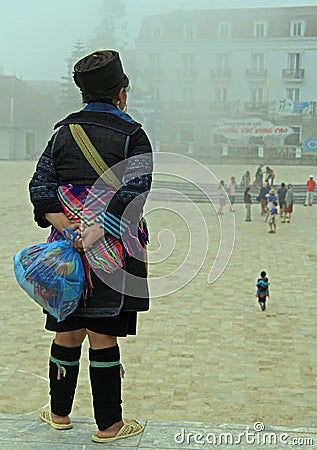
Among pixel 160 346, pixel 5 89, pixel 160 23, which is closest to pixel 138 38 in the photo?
pixel 160 23

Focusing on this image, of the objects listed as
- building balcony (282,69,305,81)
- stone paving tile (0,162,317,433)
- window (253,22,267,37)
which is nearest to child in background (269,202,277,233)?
stone paving tile (0,162,317,433)

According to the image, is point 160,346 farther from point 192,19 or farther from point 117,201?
point 192,19

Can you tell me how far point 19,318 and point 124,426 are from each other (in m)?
6.23

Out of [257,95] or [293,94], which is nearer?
[257,95]

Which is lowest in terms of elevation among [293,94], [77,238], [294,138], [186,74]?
[77,238]

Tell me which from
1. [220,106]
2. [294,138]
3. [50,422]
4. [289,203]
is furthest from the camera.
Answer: [220,106]

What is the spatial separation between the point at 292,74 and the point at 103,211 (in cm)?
3826

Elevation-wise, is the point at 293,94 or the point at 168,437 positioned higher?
the point at 293,94

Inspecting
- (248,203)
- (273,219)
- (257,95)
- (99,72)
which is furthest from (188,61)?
(99,72)

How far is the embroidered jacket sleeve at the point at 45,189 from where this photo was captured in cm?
292

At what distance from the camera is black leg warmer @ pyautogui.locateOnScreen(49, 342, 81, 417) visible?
3037 millimetres

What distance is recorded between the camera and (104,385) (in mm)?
2992

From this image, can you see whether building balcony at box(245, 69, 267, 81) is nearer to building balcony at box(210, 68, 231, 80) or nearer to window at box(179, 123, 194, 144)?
building balcony at box(210, 68, 231, 80)

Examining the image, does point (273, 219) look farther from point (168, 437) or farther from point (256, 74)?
point (256, 74)
